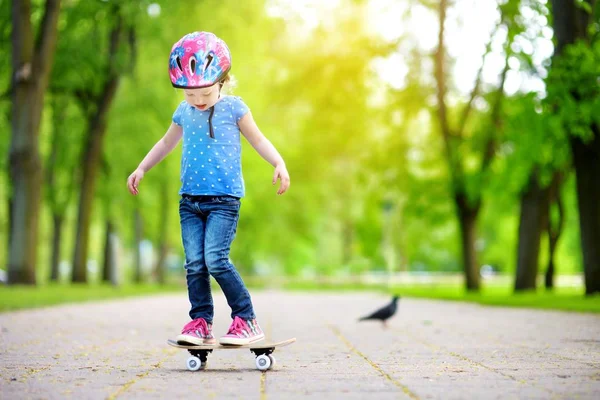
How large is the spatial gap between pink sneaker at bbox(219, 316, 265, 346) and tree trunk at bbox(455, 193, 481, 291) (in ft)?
74.6

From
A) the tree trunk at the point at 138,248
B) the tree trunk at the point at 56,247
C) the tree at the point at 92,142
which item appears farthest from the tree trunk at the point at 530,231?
the tree trunk at the point at 138,248

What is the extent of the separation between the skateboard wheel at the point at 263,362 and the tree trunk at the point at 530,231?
2002 centimetres

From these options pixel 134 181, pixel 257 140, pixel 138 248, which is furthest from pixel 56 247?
pixel 257 140

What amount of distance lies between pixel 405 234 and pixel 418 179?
2689 centimetres

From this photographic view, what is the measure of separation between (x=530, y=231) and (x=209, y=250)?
20.7 metres

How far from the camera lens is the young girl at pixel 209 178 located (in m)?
6.51

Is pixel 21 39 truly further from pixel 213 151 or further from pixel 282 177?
pixel 282 177

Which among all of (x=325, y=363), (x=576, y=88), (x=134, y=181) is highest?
(x=576, y=88)

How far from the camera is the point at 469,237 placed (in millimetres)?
29766

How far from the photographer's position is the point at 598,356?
775 centimetres

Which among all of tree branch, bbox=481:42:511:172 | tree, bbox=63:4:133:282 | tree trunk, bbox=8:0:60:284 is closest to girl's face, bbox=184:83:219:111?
tree trunk, bbox=8:0:60:284

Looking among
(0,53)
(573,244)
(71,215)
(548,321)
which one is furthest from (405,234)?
(548,321)

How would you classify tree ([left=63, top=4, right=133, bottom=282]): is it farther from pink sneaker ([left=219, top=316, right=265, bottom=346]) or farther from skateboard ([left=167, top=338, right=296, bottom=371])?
pink sneaker ([left=219, top=316, right=265, bottom=346])

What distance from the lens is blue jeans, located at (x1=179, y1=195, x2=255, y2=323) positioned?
6.62m
